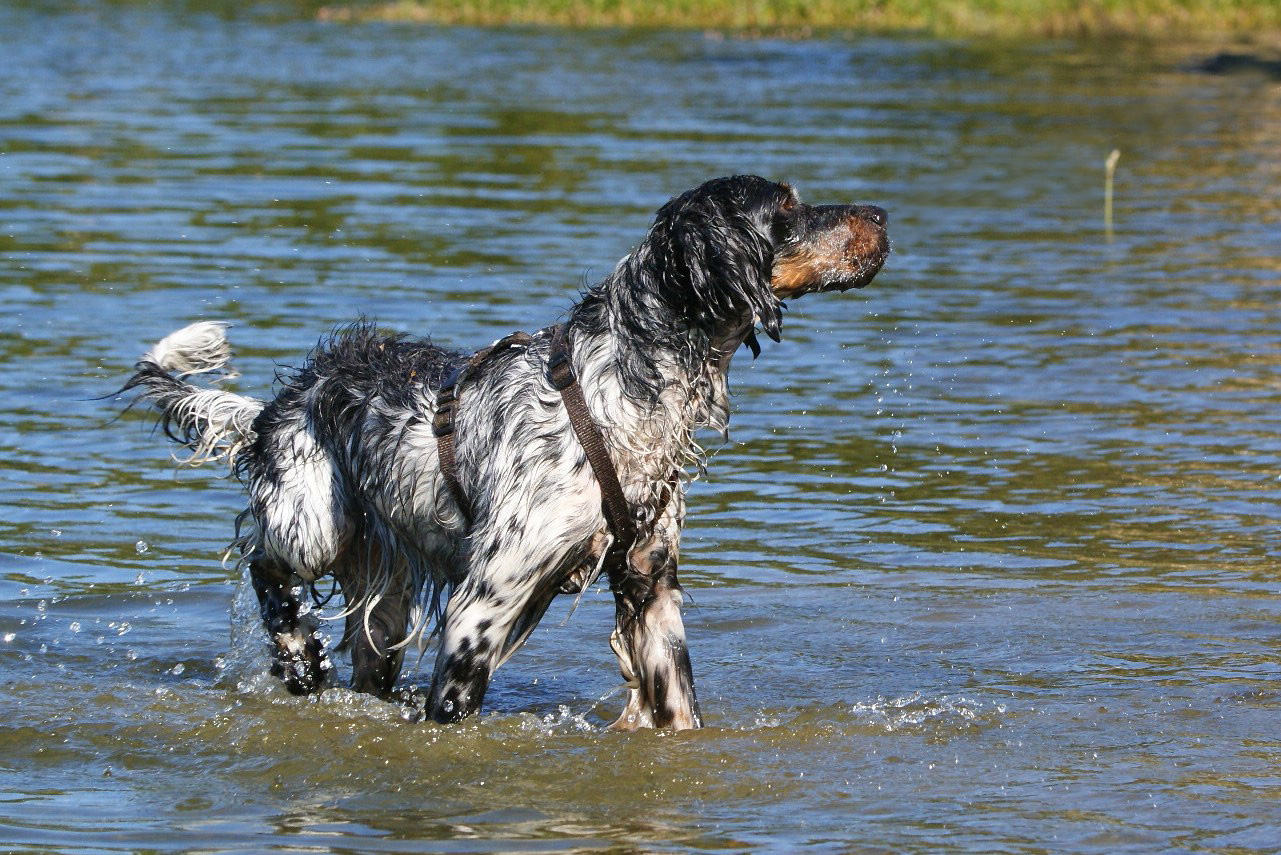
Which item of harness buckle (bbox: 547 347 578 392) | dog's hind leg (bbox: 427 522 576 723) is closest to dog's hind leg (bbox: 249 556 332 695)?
dog's hind leg (bbox: 427 522 576 723)

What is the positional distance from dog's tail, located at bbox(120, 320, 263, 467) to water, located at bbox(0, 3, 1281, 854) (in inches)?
34.6

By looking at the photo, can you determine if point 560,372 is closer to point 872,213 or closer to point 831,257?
point 831,257

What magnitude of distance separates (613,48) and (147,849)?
3332 centimetres

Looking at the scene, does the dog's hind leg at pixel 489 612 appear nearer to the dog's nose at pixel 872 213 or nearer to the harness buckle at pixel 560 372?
the harness buckle at pixel 560 372

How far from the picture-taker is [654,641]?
6648 millimetres

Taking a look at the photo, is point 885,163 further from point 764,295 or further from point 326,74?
point 764,295

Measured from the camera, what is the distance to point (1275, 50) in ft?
118

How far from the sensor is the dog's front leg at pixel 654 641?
21.3ft

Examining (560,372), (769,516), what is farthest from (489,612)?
(769,516)

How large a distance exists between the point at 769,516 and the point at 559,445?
12.2 feet

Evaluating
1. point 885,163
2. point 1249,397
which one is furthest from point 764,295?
point 885,163

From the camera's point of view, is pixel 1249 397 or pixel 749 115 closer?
pixel 1249 397

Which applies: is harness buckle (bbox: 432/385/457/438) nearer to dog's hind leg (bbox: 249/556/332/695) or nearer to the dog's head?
the dog's head

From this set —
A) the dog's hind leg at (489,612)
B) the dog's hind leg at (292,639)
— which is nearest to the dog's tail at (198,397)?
the dog's hind leg at (292,639)
